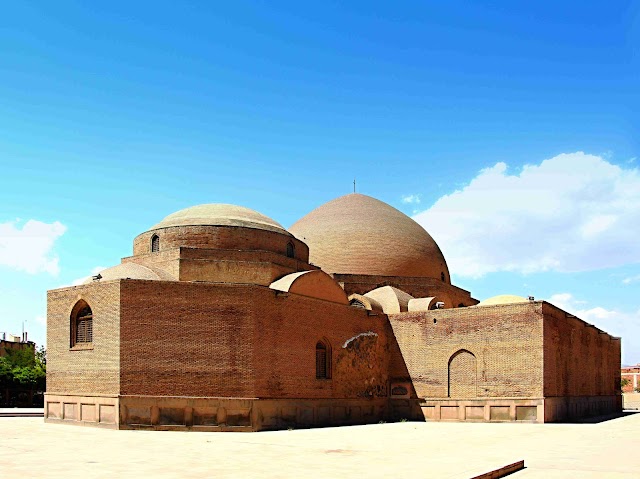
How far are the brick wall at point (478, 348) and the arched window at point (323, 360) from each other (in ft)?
13.2

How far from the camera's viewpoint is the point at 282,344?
20.9 m

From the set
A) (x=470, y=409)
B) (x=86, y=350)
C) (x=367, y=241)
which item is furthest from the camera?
(x=367, y=241)

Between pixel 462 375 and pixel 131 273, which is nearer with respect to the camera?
pixel 131 273

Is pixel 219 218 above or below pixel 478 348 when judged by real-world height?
above

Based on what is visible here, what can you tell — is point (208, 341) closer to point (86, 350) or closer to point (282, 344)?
point (282, 344)

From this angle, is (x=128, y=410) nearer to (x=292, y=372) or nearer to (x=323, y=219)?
(x=292, y=372)

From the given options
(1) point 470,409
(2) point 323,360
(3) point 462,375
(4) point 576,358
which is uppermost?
(2) point 323,360

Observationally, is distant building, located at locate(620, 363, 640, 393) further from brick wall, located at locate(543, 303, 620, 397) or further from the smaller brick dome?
the smaller brick dome

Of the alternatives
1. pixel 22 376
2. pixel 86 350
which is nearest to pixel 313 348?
pixel 86 350

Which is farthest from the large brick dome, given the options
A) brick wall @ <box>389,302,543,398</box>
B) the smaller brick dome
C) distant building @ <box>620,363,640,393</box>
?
distant building @ <box>620,363,640,393</box>

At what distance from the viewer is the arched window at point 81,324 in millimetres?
20266

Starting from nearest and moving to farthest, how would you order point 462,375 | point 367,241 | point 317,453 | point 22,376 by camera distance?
point 317,453, point 462,375, point 22,376, point 367,241

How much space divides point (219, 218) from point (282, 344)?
238 inches

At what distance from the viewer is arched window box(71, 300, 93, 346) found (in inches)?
798
